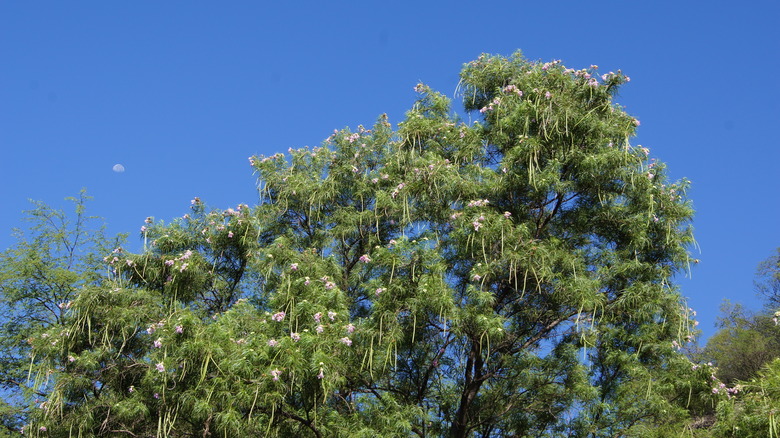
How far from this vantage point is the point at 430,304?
22.8 feet

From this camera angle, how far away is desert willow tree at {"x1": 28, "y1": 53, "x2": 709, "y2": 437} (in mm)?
6848

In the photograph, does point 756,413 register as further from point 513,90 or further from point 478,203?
point 513,90

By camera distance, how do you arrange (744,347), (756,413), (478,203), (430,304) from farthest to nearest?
(744,347), (478,203), (430,304), (756,413)

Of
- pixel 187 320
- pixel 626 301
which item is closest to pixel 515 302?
pixel 626 301

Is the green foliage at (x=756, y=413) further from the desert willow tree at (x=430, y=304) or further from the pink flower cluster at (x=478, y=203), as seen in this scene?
the pink flower cluster at (x=478, y=203)

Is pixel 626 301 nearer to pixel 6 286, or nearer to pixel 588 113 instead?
pixel 588 113

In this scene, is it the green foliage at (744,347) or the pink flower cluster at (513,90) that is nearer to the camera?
the pink flower cluster at (513,90)

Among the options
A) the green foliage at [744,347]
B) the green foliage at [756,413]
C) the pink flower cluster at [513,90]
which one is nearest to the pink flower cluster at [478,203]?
the pink flower cluster at [513,90]

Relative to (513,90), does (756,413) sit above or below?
below

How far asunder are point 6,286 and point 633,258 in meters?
8.66

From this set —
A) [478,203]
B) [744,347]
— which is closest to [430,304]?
[478,203]

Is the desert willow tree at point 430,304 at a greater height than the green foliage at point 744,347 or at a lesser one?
lesser

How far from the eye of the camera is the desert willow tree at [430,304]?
270 inches

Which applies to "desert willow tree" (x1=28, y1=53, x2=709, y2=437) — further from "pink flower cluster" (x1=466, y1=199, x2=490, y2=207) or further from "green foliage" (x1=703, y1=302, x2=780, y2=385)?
"green foliage" (x1=703, y1=302, x2=780, y2=385)
